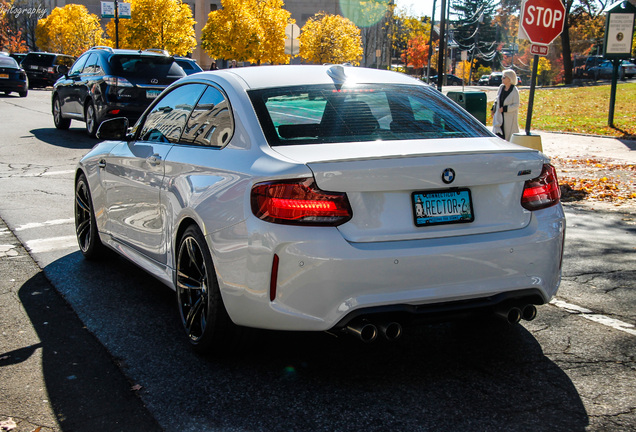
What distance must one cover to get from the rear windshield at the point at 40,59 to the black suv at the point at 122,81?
1075 inches

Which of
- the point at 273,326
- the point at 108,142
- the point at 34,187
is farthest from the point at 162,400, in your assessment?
the point at 34,187

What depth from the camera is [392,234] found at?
11.9ft

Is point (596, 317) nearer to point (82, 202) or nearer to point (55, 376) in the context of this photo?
point (55, 376)

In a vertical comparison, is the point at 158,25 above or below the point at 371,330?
above

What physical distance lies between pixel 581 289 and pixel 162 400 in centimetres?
354

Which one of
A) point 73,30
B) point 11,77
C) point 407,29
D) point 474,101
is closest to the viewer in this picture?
point 474,101

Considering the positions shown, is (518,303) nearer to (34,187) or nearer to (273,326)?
(273,326)

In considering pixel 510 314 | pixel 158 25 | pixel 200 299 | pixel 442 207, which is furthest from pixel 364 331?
pixel 158 25

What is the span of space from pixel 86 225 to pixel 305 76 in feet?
9.67

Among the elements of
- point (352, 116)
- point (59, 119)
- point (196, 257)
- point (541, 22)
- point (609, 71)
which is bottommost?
point (59, 119)

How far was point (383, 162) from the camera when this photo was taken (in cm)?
364

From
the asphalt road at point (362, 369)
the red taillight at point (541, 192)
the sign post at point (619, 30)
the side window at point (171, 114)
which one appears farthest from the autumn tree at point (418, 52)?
the red taillight at point (541, 192)

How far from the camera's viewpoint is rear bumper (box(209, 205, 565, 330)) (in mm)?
3539

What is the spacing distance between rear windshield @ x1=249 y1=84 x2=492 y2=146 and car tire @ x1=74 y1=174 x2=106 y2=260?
106 inches
